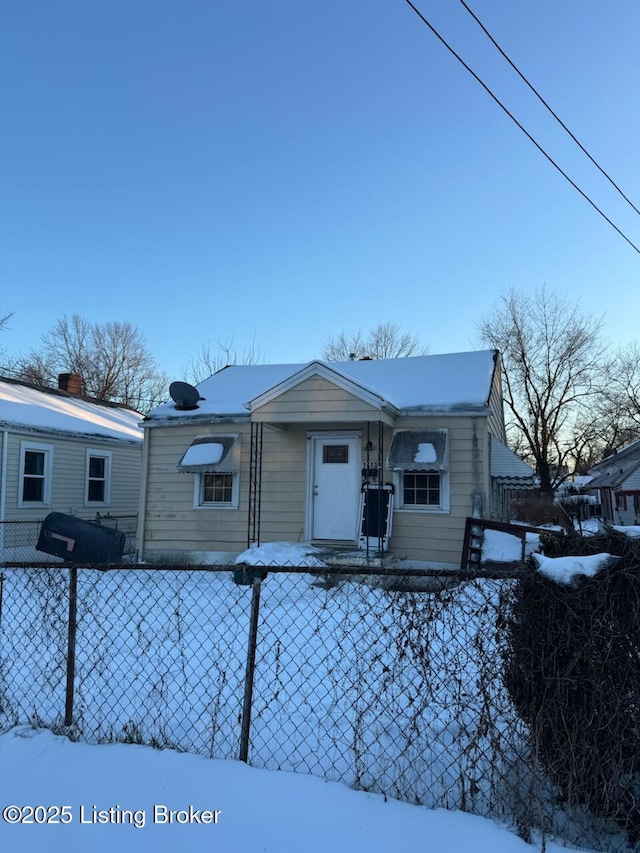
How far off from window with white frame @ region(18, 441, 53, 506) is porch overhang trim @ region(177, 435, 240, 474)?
467cm

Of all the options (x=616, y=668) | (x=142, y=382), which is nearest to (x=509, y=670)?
(x=616, y=668)

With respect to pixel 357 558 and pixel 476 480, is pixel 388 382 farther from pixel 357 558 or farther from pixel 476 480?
pixel 357 558

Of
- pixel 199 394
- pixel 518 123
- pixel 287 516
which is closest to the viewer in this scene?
pixel 518 123

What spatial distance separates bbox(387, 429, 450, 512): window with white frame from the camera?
31.5 ft

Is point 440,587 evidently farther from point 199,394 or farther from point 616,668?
point 199,394

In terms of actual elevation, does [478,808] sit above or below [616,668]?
below

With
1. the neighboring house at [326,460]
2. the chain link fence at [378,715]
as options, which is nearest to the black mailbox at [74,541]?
the neighboring house at [326,460]

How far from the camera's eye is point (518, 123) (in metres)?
7.00

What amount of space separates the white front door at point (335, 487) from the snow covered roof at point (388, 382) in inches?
50.9

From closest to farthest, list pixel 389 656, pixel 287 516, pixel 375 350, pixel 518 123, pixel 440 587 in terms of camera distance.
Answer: pixel 440 587
pixel 389 656
pixel 518 123
pixel 287 516
pixel 375 350

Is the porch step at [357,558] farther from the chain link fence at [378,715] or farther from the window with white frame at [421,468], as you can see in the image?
Answer: the chain link fence at [378,715]

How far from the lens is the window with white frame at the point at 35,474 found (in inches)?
528

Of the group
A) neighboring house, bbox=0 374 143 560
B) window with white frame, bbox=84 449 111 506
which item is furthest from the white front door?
window with white frame, bbox=84 449 111 506

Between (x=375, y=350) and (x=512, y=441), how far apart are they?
10.9 meters
